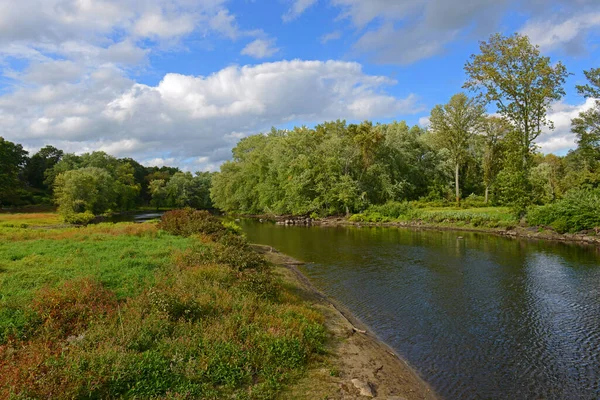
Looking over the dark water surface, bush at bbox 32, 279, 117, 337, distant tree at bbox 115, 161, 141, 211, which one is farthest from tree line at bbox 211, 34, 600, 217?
bush at bbox 32, 279, 117, 337

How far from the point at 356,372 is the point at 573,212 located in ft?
124

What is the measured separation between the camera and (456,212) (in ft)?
168

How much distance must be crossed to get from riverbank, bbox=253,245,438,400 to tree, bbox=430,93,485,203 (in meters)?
53.9

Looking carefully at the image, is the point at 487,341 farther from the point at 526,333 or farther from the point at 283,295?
the point at 283,295

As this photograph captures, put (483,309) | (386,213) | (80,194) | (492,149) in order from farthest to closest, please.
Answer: (80,194), (492,149), (386,213), (483,309)

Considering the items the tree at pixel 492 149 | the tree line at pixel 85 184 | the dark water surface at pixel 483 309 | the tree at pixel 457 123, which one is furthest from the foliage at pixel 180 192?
the dark water surface at pixel 483 309

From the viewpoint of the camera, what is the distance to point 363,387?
9289 mm

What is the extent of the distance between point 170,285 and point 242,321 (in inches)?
157

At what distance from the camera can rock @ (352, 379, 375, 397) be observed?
9.05 meters

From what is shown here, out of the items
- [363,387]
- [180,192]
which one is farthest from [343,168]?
[180,192]

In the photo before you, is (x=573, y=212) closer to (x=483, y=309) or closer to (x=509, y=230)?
(x=509, y=230)

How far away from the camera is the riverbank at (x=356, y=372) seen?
29.6 ft

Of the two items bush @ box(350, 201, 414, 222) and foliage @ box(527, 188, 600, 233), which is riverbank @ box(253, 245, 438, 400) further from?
bush @ box(350, 201, 414, 222)

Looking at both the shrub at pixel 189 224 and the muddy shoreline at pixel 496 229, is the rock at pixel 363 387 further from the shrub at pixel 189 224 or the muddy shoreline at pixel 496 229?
the muddy shoreline at pixel 496 229
